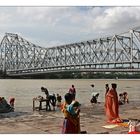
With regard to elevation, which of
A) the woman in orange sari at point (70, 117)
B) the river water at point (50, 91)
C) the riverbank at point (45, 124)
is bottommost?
the riverbank at point (45, 124)

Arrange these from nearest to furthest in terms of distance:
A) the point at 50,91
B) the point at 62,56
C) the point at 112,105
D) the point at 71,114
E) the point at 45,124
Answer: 1. the point at 71,114
2. the point at 45,124
3. the point at 112,105
4. the point at 50,91
5. the point at 62,56

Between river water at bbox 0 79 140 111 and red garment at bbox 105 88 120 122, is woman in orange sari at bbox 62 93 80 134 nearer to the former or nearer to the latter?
red garment at bbox 105 88 120 122

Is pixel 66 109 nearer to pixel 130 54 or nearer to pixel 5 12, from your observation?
pixel 5 12

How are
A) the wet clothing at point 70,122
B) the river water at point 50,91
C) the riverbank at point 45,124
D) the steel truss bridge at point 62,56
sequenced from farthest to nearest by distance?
1. the steel truss bridge at point 62,56
2. the river water at point 50,91
3. the riverbank at point 45,124
4. the wet clothing at point 70,122

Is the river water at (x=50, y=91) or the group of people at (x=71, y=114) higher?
the river water at (x=50, y=91)

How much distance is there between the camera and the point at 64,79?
202ft

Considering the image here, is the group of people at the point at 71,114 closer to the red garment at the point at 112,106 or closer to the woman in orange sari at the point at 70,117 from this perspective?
the woman in orange sari at the point at 70,117

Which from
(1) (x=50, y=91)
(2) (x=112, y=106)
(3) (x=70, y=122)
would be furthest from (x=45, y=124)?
(1) (x=50, y=91)

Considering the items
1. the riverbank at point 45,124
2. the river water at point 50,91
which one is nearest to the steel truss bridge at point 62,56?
the river water at point 50,91

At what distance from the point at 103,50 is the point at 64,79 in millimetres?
12602

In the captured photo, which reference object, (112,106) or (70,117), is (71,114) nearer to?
(70,117)

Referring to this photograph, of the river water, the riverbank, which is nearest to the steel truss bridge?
the river water

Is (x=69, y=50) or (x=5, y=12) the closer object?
(x=5, y=12)
